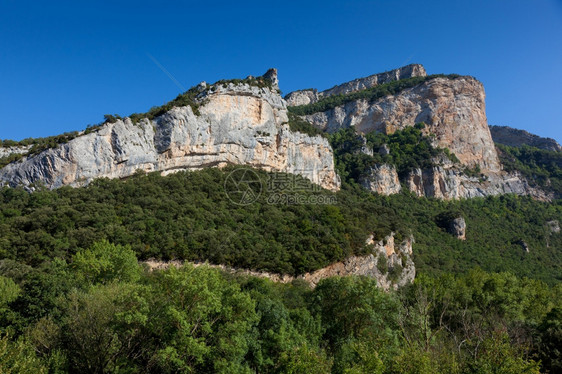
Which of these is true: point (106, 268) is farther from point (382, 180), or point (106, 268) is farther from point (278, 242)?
point (382, 180)

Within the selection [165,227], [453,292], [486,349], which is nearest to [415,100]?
[453,292]

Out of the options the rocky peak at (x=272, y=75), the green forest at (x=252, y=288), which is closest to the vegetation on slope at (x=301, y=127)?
the green forest at (x=252, y=288)

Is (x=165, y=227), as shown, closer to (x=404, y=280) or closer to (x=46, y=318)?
(x=46, y=318)

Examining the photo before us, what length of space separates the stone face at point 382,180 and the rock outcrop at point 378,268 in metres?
24.4

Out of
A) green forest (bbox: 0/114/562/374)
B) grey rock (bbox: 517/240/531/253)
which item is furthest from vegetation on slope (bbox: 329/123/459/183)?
grey rock (bbox: 517/240/531/253)

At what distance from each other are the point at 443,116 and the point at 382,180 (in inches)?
1154

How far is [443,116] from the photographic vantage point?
88.6 meters

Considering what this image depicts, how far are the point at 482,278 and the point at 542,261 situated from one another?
27367 millimetres

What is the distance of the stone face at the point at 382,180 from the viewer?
7238cm

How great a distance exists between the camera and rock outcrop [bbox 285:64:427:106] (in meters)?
108

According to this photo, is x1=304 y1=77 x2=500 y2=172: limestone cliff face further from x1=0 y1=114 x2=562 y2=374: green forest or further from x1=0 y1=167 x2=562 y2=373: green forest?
x1=0 y1=167 x2=562 y2=373: green forest

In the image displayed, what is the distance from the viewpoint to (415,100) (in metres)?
91.9

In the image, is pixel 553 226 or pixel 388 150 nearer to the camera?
pixel 553 226

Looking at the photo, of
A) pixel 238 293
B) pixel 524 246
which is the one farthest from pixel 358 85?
pixel 238 293
